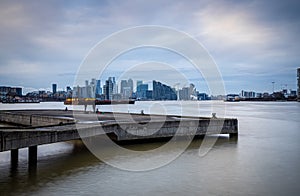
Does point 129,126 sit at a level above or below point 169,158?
above

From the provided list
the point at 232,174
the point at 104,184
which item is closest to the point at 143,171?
the point at 104,184

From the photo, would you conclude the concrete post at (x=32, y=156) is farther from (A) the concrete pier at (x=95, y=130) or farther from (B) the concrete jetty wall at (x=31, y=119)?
(B) the concrete jetty wall at (x=31, y=119)

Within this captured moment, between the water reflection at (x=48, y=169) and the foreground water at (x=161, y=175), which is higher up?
the water reflection at (x=48, y=169)

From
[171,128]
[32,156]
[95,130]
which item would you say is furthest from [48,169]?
[171,128]

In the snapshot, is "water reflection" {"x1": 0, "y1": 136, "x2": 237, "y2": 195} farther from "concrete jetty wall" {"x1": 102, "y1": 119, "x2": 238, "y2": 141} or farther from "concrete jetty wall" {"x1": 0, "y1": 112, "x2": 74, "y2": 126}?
"concrete jetty wall" {"x1": 0, "y1": 112, "x2": 74, "y2": 126}

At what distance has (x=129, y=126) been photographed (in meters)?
17.1

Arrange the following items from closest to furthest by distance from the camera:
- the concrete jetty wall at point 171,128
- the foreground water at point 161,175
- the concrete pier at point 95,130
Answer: the foreground water at point 161,175 < the concrete pier at point 95,130 < the concrete jetty wall at point 171,128

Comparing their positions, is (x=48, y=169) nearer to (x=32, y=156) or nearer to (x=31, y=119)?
(x=32, y=156)

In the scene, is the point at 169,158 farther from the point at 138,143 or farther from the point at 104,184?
the point at 104,184

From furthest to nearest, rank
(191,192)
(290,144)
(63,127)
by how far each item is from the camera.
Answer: (290,144)
(63,127)
(191,192)

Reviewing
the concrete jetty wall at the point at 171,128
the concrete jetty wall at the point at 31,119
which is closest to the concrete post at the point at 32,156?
the concrete jetty wall at the point at 171,128

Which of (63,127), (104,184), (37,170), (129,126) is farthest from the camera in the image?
(129,126)

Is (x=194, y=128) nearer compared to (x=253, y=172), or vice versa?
(x=253, y=172)

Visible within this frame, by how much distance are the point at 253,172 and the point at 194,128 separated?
6.97 m
